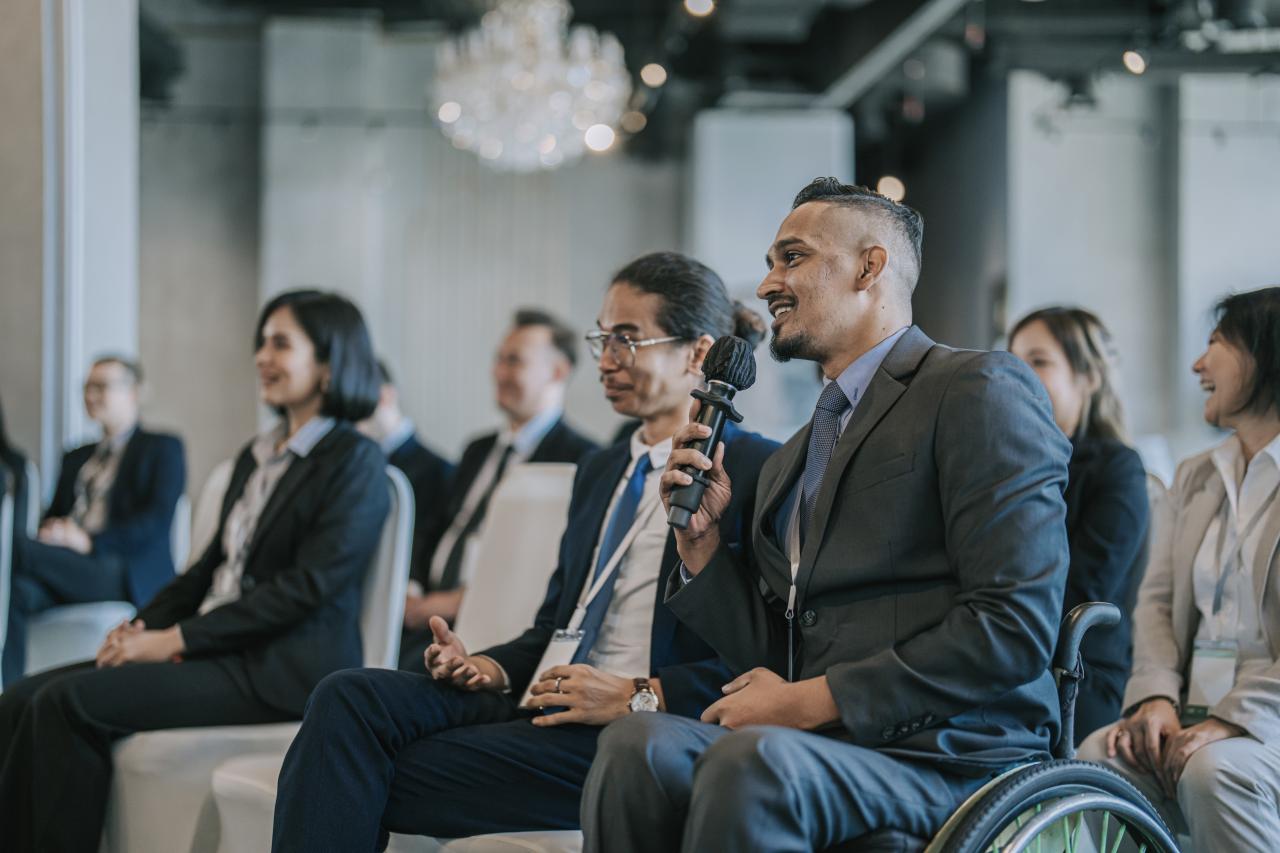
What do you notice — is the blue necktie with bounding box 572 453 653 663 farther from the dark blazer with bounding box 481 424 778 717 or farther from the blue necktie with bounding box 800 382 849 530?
the blue necktie with bounding box 800 382 849 530

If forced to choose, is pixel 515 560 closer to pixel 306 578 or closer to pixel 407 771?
pixel 306 578

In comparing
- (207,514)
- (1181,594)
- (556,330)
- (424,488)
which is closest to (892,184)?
(556,330)

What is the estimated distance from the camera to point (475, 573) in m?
3.03

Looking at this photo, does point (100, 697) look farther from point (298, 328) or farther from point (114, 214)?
point (114, 214)

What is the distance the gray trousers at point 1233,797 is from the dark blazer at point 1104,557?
569 mm

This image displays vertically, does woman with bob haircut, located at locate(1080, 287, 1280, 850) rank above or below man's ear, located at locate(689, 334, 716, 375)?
below

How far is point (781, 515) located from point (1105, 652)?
1080 mm

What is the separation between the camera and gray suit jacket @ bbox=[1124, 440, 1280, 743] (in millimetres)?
2391

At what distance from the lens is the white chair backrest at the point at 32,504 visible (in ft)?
16.4

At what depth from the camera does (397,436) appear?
5.31 m

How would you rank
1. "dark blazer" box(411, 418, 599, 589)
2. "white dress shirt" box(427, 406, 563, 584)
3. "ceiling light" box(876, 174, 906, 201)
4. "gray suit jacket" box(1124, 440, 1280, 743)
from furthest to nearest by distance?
"ceiling light" box(876, 174, 906, 201) → "white dress shirt" box(427, 406, 563, 584) → "dark blazer" box(411, 418, 599, 589) → "gray suit jacket" box(1124, 440, 1280, 743)

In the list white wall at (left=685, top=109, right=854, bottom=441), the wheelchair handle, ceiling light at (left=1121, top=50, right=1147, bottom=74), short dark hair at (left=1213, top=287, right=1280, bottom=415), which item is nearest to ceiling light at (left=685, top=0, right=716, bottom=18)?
white wall at (left=685, top=109, right=854, bottom=441)

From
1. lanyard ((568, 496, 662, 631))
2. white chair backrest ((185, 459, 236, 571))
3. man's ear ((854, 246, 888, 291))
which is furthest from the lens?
white chair backrest ((185, 459, 236, 571))

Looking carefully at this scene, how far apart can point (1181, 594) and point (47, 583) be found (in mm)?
4042
